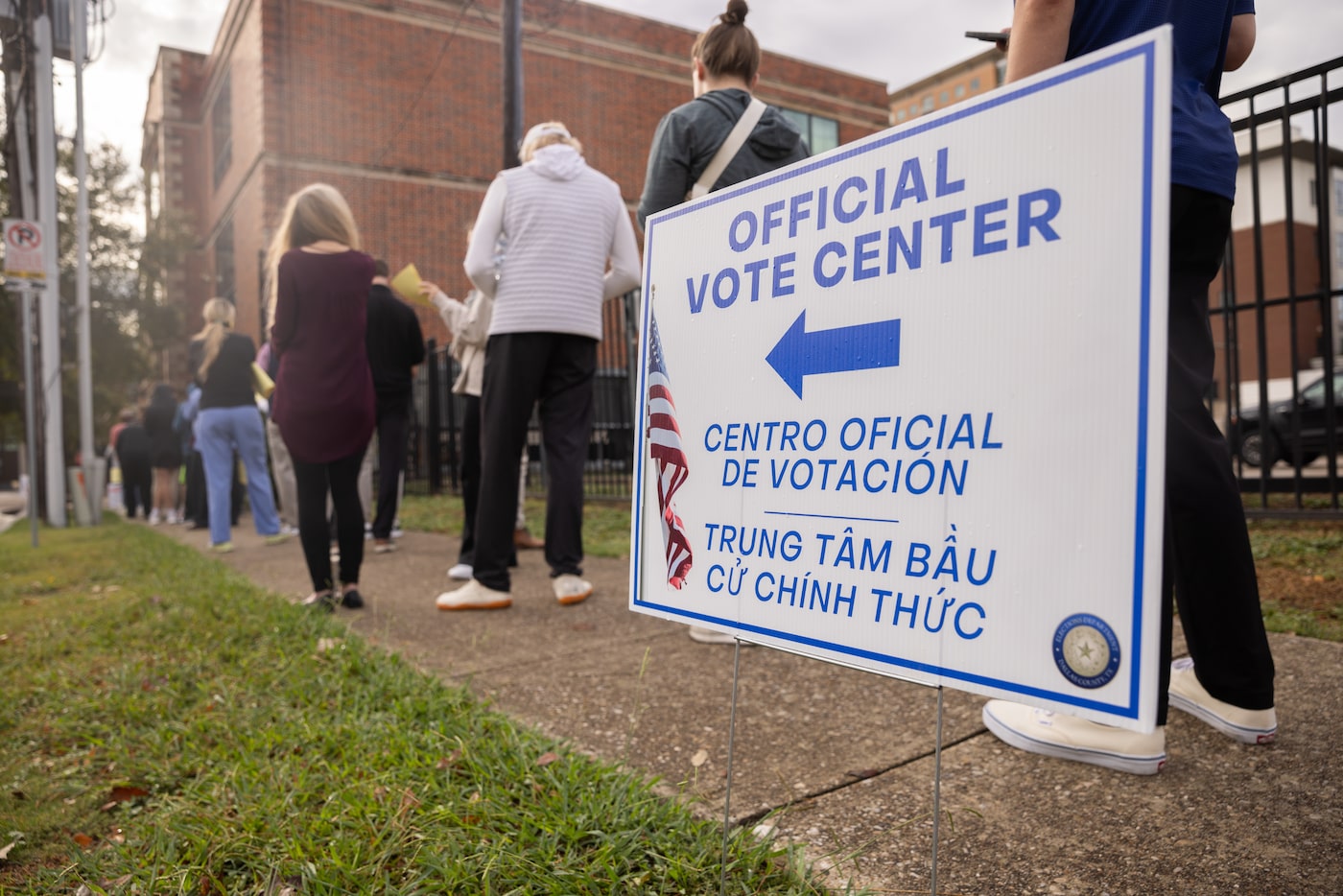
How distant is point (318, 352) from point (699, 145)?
190cm

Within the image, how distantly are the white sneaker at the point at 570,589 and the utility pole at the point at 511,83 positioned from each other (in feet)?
16.2

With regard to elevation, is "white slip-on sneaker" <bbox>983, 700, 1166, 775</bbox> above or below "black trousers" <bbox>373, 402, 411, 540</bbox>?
below

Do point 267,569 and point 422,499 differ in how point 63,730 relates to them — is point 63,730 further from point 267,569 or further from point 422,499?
point 422,499

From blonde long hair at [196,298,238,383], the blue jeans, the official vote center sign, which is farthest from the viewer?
the blue jeans

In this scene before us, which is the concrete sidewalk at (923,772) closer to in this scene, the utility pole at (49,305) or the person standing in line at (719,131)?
the person standing in line at (719,131)

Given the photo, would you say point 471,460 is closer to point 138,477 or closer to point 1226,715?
point 1226,715

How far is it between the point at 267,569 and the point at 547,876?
466cm

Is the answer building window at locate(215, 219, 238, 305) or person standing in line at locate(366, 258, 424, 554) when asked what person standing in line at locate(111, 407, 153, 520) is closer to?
building window at locate(215, 219, 238, 305)

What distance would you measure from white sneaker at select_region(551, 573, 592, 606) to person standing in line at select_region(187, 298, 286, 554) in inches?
164

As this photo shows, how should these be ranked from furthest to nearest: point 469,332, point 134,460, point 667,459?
point 134,460 < point 469,332 < point 667,459

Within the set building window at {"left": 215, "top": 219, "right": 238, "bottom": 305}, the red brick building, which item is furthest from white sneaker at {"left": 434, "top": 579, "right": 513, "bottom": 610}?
building window at {"left": 215, "top": 219, "right": 238, "bottom": 305}

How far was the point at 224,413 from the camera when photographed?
687 centimetres

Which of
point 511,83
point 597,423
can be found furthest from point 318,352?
point 597,423

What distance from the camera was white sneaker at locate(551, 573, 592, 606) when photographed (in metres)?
3.78
